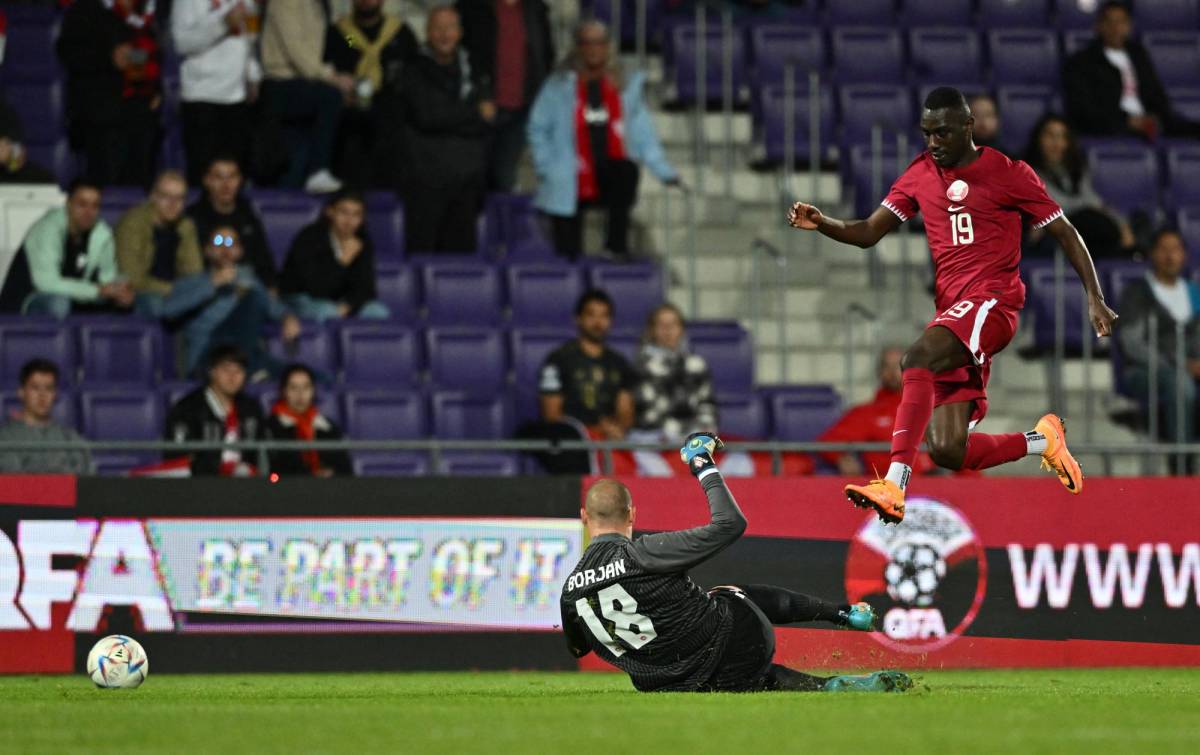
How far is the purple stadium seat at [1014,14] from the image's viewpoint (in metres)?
20.5

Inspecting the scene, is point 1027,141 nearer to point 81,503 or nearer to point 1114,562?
point 1114,562

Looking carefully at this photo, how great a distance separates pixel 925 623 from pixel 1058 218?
3887 millimetres

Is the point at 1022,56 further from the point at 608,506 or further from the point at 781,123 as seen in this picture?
the point at 608,506

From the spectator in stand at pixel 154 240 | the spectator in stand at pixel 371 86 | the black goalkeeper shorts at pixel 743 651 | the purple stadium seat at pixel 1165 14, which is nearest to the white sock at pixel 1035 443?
the black goalkeeper shorts at pixel 743 651

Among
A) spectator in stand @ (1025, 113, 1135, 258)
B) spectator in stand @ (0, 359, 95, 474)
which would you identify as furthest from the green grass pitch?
spectator in stand @ (1025, 113, 1135, 258)

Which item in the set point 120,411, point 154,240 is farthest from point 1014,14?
point 120,411

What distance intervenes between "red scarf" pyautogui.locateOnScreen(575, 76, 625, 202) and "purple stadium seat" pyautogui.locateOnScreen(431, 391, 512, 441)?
2660 mm

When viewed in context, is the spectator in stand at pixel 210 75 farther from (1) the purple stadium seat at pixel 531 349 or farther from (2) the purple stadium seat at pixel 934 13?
(2) the purple stadium seat at pixel 934 13

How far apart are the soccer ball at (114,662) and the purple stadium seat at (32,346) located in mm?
4558

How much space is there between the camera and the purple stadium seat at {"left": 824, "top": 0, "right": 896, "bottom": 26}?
2019 cm

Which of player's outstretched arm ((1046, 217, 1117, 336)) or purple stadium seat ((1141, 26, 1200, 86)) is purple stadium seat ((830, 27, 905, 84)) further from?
player's outstretched arm ((1046, 217, 1117, 336))

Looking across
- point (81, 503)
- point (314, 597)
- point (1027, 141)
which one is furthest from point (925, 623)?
point (1027, 141)

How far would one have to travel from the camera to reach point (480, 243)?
17.4 meters

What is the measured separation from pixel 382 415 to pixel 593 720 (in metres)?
7.16
